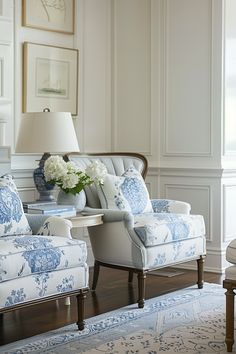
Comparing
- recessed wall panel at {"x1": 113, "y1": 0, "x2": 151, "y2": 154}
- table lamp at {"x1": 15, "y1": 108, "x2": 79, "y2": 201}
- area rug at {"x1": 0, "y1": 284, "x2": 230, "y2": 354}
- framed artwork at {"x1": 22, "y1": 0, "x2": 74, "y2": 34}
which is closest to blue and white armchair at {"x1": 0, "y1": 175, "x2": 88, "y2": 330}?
area rug at {"x1": 0, "y1": 284, "x2": 230, "y2": 354}

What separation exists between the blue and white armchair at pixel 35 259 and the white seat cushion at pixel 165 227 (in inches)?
23.8

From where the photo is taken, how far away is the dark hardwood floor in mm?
3619

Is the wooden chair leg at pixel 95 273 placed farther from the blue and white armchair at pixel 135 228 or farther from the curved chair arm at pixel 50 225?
the curved chair arm at pixel 50 225

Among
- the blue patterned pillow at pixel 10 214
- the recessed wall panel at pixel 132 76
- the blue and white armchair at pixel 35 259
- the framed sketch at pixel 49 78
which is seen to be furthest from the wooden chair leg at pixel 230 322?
the recessed wall panel at pixel 132 76

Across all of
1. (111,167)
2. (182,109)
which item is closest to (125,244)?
(111,167)

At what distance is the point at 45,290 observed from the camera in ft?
10.8

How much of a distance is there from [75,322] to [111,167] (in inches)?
59.7

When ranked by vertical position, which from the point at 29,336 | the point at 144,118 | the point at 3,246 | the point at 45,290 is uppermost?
the point at 144,118

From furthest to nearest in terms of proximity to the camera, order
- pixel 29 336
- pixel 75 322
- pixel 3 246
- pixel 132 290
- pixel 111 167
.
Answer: pixel 111 167, pixel 132 290, pixel 75 322, pixel 29 336, pixel 3 246

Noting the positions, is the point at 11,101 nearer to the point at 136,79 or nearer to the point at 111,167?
the point at 111,167

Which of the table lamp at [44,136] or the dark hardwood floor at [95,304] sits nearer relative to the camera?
the dark hardwood floor at [95,304]

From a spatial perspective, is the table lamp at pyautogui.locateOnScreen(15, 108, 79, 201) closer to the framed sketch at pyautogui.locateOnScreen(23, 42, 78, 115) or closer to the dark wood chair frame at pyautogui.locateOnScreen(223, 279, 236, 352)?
the framed sketch at pyautogui.locateOnScreen(23, 42, 78, 115)

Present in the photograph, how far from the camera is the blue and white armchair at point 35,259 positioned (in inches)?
123

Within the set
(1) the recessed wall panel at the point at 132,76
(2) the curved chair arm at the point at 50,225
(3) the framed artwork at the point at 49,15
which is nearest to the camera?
(2) the curved chair arm at the point at 50,225
